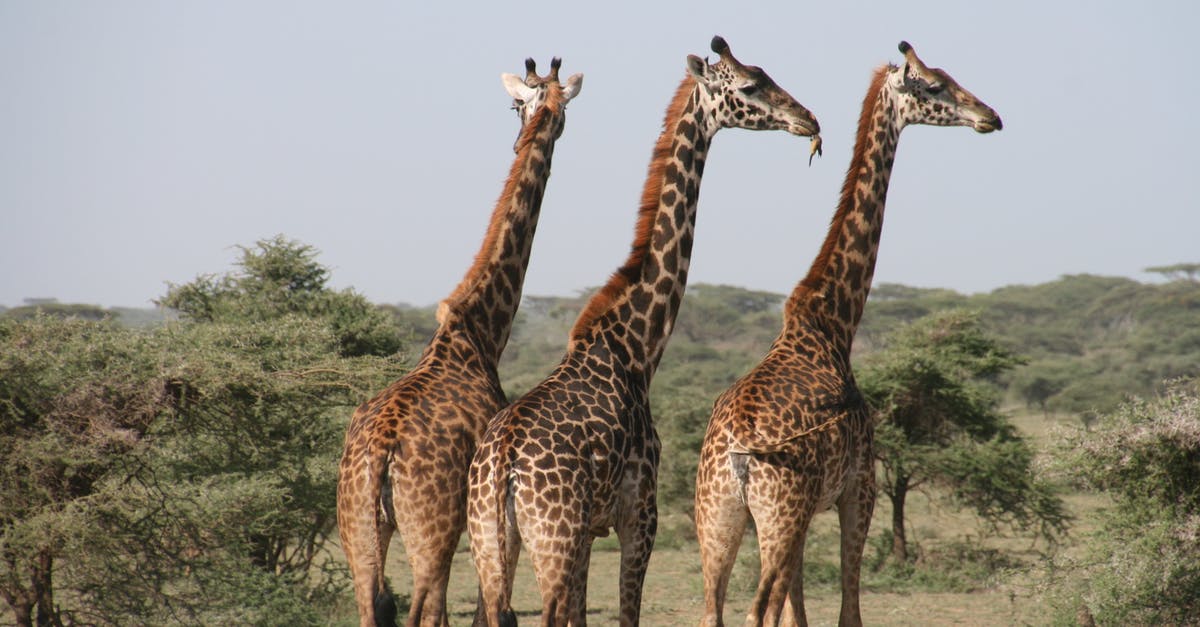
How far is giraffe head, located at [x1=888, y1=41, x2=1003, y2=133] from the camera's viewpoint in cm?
724

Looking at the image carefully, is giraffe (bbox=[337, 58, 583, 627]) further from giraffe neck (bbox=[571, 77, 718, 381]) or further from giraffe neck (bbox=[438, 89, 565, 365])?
giraffe neck (bbox=[571, 77, 718, 381])

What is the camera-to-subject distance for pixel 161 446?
11016mm

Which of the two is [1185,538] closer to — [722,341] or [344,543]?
[344,543]

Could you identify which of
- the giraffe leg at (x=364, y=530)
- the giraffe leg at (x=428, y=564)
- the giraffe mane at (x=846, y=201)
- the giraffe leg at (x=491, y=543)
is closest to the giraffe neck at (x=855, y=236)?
the giraffe mane at (x=846, y=201)

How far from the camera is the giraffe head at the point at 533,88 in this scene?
7.70m

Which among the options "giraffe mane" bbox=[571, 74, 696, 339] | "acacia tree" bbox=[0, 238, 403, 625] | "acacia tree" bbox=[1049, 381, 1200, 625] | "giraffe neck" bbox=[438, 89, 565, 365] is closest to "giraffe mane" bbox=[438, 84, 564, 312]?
"giraffe neck" bbox=[438, 89, 565, 365]

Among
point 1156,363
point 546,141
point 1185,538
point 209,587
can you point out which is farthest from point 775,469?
point 1156,363

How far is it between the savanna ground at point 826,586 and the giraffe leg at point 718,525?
5.40 metres

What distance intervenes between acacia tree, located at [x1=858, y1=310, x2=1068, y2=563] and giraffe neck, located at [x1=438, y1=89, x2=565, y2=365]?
909 centimetres

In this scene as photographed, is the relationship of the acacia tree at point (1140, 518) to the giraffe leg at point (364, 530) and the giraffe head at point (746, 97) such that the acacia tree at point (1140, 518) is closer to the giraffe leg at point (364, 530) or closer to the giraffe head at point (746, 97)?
the giraffe head at point (746, 97)

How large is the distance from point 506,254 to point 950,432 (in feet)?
35.2

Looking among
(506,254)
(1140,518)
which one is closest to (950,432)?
(1140,518)

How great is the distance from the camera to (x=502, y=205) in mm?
7227

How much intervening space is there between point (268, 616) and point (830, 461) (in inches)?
241
